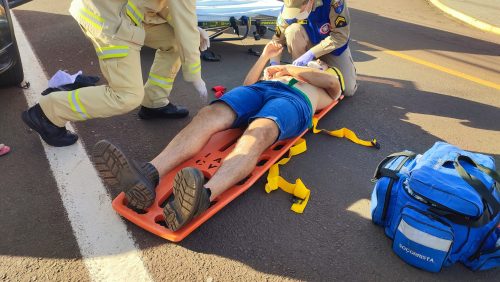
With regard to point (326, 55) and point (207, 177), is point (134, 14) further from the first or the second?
point (326, 55)

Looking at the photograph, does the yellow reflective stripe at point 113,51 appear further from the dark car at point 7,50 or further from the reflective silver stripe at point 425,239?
the reflective silver stripe at point 425,239

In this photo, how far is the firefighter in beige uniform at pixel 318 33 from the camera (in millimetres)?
4012

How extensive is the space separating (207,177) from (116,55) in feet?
3.32

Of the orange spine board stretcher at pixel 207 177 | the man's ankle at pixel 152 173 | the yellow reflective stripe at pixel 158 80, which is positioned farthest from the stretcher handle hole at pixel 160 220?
the yellow reflective stripe at pixel 158 80

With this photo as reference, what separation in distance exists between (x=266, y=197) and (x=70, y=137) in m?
1.60

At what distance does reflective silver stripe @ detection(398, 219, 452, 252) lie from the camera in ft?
7.27

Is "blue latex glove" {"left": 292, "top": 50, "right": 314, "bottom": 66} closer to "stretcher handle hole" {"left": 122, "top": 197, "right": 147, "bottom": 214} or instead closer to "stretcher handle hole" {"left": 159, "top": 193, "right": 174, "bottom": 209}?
"stretcher handle hole" {"left": 159, "top": 193, "right": 174, "bottom": 209}

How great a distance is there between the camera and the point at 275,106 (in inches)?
121

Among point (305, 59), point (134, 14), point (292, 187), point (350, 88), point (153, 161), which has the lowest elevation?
point (350, 88)

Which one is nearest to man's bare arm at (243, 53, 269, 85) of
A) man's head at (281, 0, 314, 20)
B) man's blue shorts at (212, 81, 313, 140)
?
man's blue shorts at (212, 81, 313, 140)

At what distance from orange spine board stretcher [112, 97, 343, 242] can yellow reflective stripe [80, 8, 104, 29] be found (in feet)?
3.47

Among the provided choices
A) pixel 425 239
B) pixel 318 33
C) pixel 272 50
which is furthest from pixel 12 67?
pixel 425 239

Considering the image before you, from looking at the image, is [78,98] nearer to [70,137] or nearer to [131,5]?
[70,137]

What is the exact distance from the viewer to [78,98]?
2922 millimetres
